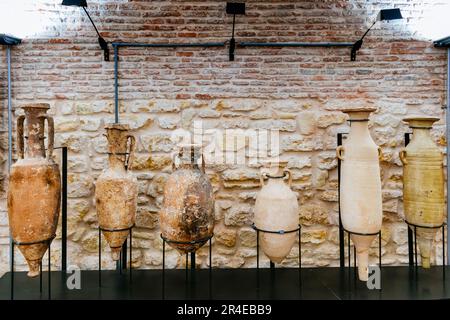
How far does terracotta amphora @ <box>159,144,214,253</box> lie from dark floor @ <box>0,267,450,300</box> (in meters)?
0.28

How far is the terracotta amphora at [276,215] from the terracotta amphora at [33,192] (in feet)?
3.58

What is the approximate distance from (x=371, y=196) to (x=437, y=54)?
4.69 feet

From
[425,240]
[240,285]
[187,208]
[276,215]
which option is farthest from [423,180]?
[187,208]

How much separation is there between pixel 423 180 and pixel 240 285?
1.17 meters

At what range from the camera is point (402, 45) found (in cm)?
233

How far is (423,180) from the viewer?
5.67ft

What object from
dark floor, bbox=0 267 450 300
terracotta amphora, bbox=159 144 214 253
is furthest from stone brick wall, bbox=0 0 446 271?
terracotta amphora, bbox=159 144 214 253

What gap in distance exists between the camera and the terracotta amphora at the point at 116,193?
1686 mm

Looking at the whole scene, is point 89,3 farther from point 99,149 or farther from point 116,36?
point 99,149

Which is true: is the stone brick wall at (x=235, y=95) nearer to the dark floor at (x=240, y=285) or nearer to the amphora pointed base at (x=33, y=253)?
the dark floor at (x=240, y=285)

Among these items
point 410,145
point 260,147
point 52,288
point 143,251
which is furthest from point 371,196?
point 52,288

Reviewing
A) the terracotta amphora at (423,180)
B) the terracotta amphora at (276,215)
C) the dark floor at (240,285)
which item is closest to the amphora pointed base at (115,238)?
the dark floor at (240,285)

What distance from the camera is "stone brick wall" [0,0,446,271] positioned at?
2.29 metres

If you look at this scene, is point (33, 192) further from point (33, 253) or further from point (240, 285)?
point (240, 285)
